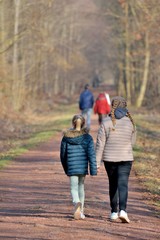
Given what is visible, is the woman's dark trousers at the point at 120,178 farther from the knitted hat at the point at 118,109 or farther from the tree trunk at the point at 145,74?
the tree trunk at the point at 145,74

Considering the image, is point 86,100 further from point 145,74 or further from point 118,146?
point 145,74

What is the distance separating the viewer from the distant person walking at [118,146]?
10875 mm

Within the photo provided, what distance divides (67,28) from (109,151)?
250 feet

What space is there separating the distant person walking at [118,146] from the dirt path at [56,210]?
55 centimetres

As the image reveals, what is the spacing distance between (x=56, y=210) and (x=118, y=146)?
1673 mm

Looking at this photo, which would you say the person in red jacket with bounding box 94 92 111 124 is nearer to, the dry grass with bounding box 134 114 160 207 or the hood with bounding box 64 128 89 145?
the dry grass with bounding box 134 114 160 207

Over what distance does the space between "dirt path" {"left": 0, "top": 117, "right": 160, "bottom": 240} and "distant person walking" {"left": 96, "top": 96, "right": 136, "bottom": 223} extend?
555mm

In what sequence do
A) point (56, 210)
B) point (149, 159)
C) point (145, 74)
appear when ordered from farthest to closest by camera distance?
1. point (145, 74)
2. point (149, 159)
3. point (56, 210)

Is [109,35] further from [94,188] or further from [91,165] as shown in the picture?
[91,165]

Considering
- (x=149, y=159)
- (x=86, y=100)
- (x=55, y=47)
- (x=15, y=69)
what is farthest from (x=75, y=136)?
(x=55, y=47)

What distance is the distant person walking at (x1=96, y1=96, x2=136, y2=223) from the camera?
428 inches

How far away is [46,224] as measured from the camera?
34.3ft

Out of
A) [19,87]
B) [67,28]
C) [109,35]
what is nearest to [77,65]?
[67,28]

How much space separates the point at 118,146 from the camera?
10.9 meters
